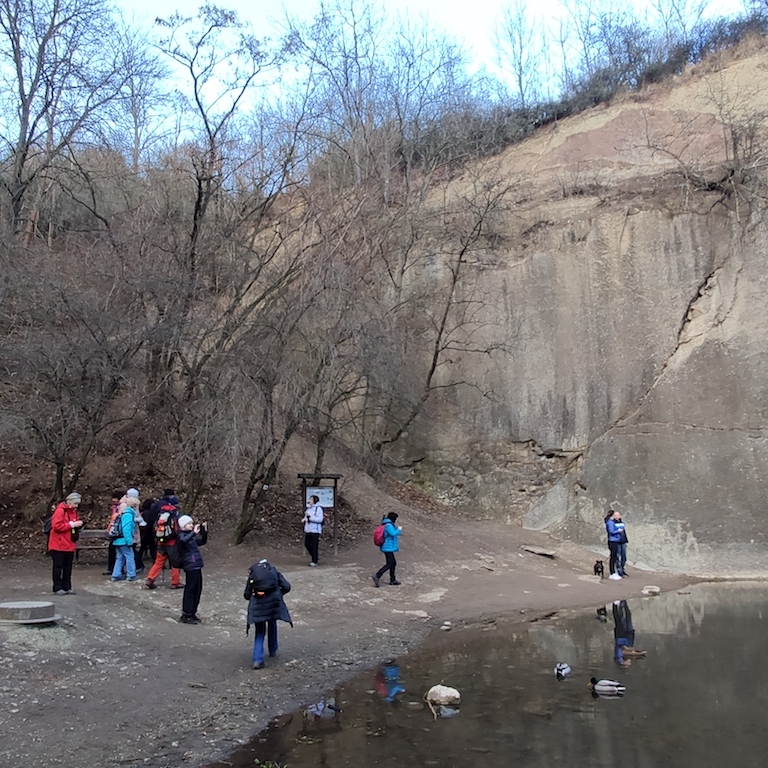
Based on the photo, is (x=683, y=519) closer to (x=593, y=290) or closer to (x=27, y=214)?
(x=593, y=290)

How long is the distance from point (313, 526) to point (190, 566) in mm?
4896

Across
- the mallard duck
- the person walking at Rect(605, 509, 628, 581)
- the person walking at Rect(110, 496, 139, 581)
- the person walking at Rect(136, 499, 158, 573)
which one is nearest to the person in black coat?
the mallard duck

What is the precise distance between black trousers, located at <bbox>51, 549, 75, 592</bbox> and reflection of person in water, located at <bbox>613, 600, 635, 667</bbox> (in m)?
7.69

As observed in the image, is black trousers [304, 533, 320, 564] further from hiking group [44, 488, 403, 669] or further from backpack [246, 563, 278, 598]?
backpack [246, 563, 278, 598]

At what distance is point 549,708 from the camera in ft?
24.6

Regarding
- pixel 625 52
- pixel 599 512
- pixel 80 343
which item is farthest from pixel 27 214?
pixel 625 52

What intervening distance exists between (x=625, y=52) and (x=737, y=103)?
8.42 metres

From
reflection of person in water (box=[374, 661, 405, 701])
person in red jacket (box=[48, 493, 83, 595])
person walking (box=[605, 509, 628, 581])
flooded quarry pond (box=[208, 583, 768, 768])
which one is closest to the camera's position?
flooded quarry pond (box=[208, 583, 768, 768])

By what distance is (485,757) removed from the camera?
245 inches

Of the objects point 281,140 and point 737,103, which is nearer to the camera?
point 281,140

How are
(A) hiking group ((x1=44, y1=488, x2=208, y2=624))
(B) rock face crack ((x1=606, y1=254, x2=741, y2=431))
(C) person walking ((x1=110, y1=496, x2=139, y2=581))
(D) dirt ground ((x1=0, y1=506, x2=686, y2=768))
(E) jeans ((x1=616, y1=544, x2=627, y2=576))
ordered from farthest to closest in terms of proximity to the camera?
(B) rock face crack ((x1=606, y1=254, x2=741, y2=431))
(E) jeans ((x1=616, y1=544, x2=627, y2=576))
(C) person walking ((x1=110, y1=496, x2=139, y2=581))
(A) hiking group ((x1=44, y1=488, x2=208, y2=624))
(D) dirt ground ((x1=0, y1=506, x2=686, y2=768))

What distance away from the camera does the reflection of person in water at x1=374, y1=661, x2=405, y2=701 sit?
316 inches

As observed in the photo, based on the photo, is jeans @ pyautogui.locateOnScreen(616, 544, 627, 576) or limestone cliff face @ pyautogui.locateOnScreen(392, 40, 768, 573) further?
limestone cliff face @ pyautogui.locateOnScreen(392, 40, 768, 573)

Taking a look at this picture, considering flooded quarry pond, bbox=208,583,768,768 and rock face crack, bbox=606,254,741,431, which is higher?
rock face crack, bbox=606,254,741,431
